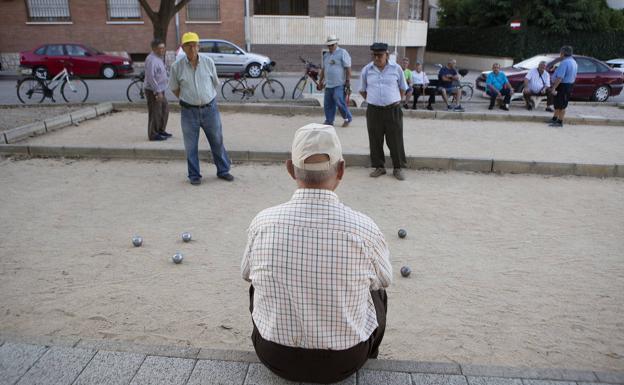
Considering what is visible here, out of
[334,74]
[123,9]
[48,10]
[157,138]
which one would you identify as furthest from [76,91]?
[48,10]

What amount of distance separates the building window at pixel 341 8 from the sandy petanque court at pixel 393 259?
69.4 ft

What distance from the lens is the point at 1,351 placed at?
122 inches

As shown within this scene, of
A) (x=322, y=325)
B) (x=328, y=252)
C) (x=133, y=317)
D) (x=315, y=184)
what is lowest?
(x=133, y=317)

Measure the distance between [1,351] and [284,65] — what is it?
2521 cm

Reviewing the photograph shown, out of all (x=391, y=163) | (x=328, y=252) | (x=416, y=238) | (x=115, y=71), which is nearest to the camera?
(x=328, y=252)

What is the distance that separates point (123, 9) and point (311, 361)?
2711 cm

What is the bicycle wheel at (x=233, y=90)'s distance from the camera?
49.4 feet

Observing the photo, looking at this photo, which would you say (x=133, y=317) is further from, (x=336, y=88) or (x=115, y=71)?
(x=115, y=71)

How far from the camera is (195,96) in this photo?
682 cm

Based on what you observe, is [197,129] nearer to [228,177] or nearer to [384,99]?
[228,177]

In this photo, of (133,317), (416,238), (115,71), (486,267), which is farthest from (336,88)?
(115,71)

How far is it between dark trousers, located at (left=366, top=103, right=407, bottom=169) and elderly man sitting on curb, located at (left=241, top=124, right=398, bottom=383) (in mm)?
4988

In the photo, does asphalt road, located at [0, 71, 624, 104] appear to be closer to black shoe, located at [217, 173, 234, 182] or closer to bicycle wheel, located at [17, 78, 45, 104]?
bicycle wheel, located at [17, 78, 45, 104]

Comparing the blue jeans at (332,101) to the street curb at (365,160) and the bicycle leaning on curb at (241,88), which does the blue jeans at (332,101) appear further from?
the bicycle leaning on curb at (241,88)
